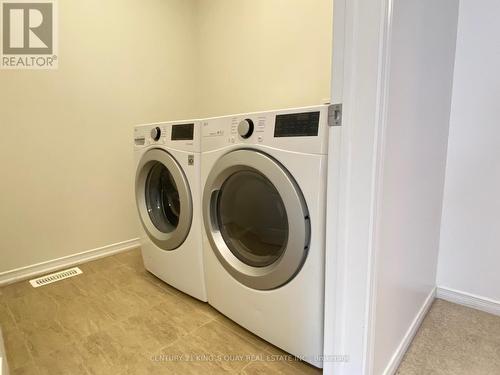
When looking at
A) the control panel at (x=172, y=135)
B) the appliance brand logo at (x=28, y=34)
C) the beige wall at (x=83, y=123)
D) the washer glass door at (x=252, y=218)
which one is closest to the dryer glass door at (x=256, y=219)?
the washer glass door at (x=252, y=218)

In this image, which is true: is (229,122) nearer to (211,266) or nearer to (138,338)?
(211,266)

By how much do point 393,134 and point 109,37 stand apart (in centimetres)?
200

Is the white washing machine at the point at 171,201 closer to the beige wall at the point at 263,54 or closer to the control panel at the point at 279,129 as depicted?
the control panel at the point at 279,129

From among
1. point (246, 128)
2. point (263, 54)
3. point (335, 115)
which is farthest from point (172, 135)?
point (263, 54)

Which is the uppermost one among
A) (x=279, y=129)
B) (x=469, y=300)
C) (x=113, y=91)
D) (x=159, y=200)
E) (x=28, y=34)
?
(x=28, y=34)

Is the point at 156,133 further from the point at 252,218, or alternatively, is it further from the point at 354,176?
the point at 354,176

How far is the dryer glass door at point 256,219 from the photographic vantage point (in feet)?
3.12

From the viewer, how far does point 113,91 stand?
6.69 feet

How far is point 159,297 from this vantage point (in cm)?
155

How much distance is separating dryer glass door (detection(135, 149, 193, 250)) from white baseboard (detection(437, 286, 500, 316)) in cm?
136

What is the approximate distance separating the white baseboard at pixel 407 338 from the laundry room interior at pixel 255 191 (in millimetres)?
14

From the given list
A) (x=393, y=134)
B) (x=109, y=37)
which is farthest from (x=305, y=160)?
(x=109, y=37)

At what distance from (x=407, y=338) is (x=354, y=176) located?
815mm

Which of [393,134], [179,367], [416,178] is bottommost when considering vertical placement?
[179,367]
